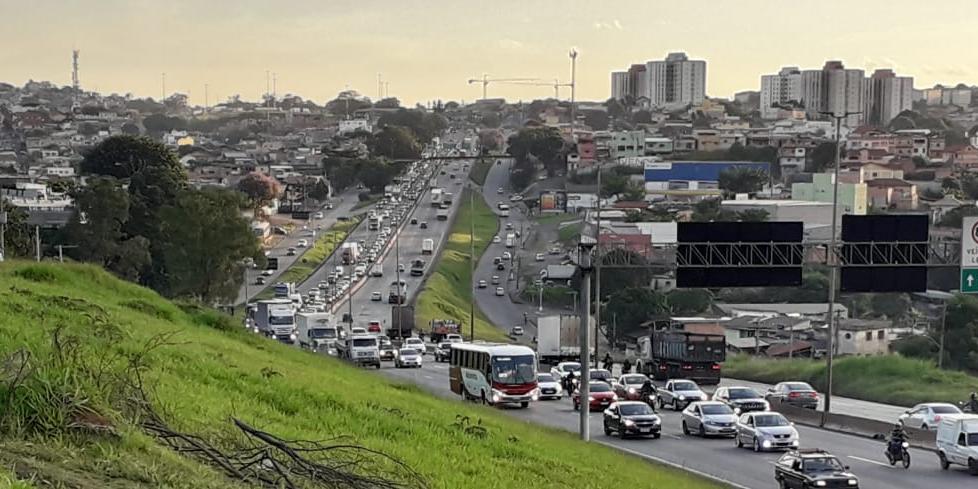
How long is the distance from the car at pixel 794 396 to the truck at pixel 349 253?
56882mm

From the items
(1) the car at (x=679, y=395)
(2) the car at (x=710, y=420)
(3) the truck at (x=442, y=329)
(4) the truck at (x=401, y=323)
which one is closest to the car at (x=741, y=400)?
(1) the car at (x=679, y=395)

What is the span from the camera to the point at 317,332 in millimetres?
55062

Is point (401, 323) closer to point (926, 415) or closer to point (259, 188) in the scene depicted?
point (926, 415)

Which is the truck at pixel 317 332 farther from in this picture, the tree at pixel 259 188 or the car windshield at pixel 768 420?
the tree at pixel 259 188

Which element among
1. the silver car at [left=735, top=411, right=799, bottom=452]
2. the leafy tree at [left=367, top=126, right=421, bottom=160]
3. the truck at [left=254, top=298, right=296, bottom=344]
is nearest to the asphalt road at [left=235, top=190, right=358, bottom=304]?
the truck at [left=254, top=298, right=296, bottom=344]

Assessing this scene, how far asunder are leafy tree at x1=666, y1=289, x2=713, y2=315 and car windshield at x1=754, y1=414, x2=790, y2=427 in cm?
4701

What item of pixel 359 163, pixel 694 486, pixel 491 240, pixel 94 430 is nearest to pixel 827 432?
pixel 694 486

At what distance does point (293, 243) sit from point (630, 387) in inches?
2855

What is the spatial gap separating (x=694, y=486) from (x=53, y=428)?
12.8 metres

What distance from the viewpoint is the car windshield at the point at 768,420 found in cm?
2781

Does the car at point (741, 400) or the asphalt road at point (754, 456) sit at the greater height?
the asphalt road at point (754, 456)

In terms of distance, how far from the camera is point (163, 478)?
8.66 m

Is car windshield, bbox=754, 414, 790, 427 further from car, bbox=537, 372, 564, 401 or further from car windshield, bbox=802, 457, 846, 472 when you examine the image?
car, bbox=537, 372, 564, 401

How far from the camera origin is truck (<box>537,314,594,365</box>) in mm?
53750
